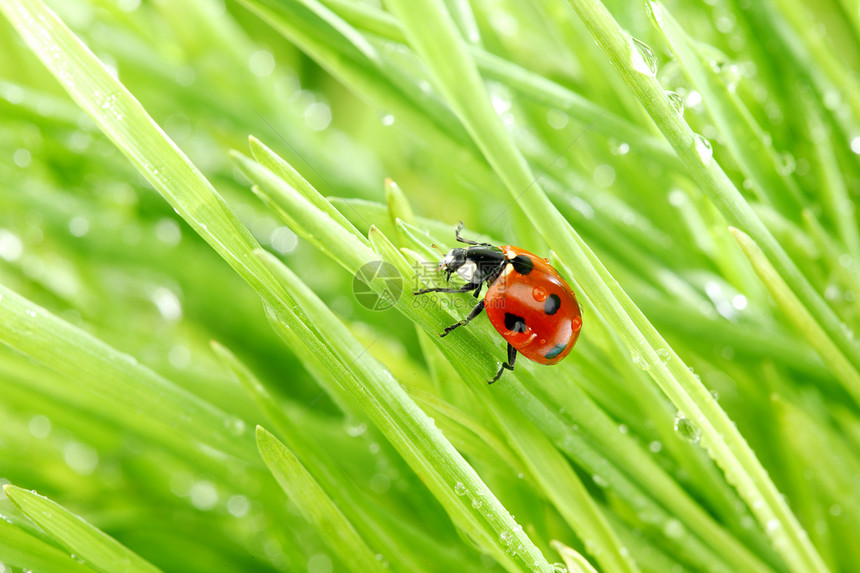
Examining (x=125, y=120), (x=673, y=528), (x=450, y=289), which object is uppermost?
(x=125, y=120)

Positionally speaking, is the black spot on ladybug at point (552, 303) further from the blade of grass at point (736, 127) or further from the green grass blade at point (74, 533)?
the green grass blade at point (74, 533)

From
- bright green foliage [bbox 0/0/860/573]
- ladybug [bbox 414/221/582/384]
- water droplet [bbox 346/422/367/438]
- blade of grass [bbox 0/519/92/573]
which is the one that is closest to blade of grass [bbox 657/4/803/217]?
bright green foliage [bbox 0/0/860/573]

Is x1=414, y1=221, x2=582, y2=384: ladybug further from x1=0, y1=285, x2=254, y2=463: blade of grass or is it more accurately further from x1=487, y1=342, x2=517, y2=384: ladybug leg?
x1=0, y1=285, x2=254, y2=463: blade of grass

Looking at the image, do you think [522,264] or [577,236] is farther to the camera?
[522,264]

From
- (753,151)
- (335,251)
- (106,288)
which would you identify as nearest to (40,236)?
(106,288)

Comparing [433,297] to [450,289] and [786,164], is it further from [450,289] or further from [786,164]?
[786,164]

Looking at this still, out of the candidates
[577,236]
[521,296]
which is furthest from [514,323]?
[577,236]
